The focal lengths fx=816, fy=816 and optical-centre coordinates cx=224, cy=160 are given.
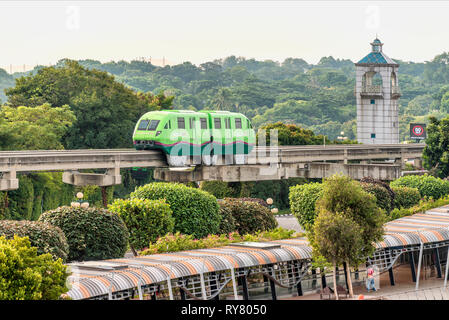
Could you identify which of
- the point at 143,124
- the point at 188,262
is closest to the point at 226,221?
the point at 143,124

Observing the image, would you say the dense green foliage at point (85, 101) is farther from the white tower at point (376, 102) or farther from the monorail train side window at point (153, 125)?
the monorail train side window at point (153, 125)

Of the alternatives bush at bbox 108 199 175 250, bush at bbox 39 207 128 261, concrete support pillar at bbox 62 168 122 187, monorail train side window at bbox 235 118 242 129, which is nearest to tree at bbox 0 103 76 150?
concrete support pillar at bbox 62 168 122 187

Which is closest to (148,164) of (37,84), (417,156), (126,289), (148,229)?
(148,229)

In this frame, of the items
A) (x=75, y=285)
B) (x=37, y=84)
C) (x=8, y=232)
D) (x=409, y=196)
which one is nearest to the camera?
A: (x=75, y=285)

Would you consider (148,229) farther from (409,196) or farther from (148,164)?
(409,196)

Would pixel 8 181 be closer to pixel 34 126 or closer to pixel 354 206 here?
pixel 354 206
